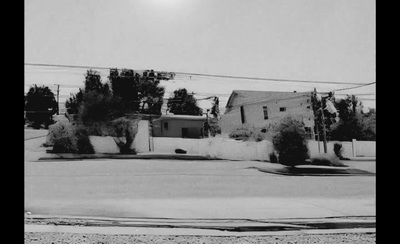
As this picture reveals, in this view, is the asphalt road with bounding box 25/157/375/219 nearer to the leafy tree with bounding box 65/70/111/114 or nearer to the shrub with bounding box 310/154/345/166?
the shrub with bounding box 310/154/345/166

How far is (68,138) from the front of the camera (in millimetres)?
5535

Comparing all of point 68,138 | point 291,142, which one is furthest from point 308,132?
point 68,138

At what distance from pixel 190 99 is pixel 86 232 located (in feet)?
6.63

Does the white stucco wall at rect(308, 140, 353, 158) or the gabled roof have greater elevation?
the gabled roof

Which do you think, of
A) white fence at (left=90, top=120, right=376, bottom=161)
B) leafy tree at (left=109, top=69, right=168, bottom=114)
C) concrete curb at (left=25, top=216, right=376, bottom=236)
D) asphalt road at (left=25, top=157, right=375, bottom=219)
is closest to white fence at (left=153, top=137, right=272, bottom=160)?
white fence at (left=90, top=120, right=376, bottom=161)

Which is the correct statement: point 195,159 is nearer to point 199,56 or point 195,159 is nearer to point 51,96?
point 199,56

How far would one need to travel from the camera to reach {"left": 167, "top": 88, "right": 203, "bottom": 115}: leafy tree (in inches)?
225

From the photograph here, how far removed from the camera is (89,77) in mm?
5570

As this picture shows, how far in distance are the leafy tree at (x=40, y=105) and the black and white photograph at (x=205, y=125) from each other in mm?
16

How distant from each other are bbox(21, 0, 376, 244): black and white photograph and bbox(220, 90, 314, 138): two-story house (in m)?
0.01

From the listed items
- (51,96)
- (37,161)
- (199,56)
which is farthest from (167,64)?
(37,161)

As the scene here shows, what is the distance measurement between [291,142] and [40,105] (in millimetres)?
3115

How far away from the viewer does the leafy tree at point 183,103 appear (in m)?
5.72
